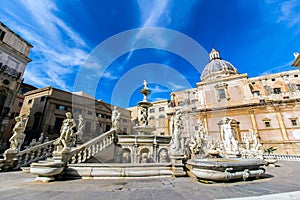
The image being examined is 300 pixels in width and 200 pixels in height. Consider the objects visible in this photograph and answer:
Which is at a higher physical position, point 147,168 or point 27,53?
point 27,53

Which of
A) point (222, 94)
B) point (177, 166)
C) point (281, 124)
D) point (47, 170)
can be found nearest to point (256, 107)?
point (281, 124)

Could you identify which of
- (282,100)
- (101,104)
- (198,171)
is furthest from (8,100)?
(282,100)

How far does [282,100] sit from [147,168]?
31.0m

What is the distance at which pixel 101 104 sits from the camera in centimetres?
3428

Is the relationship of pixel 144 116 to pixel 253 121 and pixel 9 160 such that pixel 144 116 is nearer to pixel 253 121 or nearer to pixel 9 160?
pixel 9 160

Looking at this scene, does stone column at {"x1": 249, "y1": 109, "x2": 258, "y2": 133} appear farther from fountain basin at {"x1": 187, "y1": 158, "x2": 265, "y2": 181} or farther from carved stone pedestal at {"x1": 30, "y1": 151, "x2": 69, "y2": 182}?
carved stone pedestal at {"x1": 30, "y1": 151, "x2": 69, "y2": 182}

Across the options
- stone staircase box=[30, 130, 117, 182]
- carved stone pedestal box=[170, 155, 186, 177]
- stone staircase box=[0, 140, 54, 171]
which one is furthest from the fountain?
stone staircase box=[0, 140, 54, 171]

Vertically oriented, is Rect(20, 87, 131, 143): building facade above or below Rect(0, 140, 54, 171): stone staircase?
above

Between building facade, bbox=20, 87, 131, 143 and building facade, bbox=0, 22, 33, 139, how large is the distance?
3.86 m

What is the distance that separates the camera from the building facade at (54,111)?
2355 centimetres

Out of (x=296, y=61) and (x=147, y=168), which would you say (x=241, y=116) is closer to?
(x=296, y=61)

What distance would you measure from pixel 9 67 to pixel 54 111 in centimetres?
910

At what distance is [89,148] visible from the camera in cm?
771

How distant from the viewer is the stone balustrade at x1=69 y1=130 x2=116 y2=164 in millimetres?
6703
